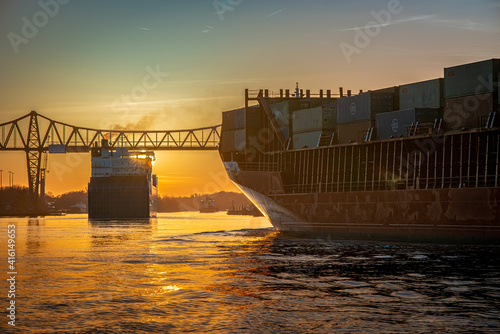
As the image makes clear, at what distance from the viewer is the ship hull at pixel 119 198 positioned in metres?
161

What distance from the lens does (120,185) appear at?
164 meters

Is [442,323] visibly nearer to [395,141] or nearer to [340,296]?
[340,296]

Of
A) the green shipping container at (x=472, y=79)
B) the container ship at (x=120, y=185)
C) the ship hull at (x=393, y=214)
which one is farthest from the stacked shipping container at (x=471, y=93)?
the container ship at (x=120, y=185)

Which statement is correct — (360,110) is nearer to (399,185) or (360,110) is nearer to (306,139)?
(399,185)

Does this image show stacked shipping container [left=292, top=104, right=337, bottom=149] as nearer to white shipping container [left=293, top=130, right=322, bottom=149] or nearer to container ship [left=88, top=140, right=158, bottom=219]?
white shipping container [left=293, top=130, right=322, bottom=149]

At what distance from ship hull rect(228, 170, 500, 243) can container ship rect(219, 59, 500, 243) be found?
0.08 metres

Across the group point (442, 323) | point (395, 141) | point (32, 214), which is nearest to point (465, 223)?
point (395, 141)

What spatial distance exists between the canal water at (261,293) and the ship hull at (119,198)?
128m

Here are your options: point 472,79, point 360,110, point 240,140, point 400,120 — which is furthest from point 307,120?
point 472,79

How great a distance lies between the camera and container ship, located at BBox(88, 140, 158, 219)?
161 m

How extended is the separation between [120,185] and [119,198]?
3.85 m

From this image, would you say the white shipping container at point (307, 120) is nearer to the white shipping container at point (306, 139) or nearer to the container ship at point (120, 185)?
the white shipping container at point (306, 139)

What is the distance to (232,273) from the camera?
26.0m

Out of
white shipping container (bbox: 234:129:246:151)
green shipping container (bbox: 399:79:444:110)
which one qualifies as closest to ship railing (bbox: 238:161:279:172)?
white shipping container (bbox: 234:129:246:151)
